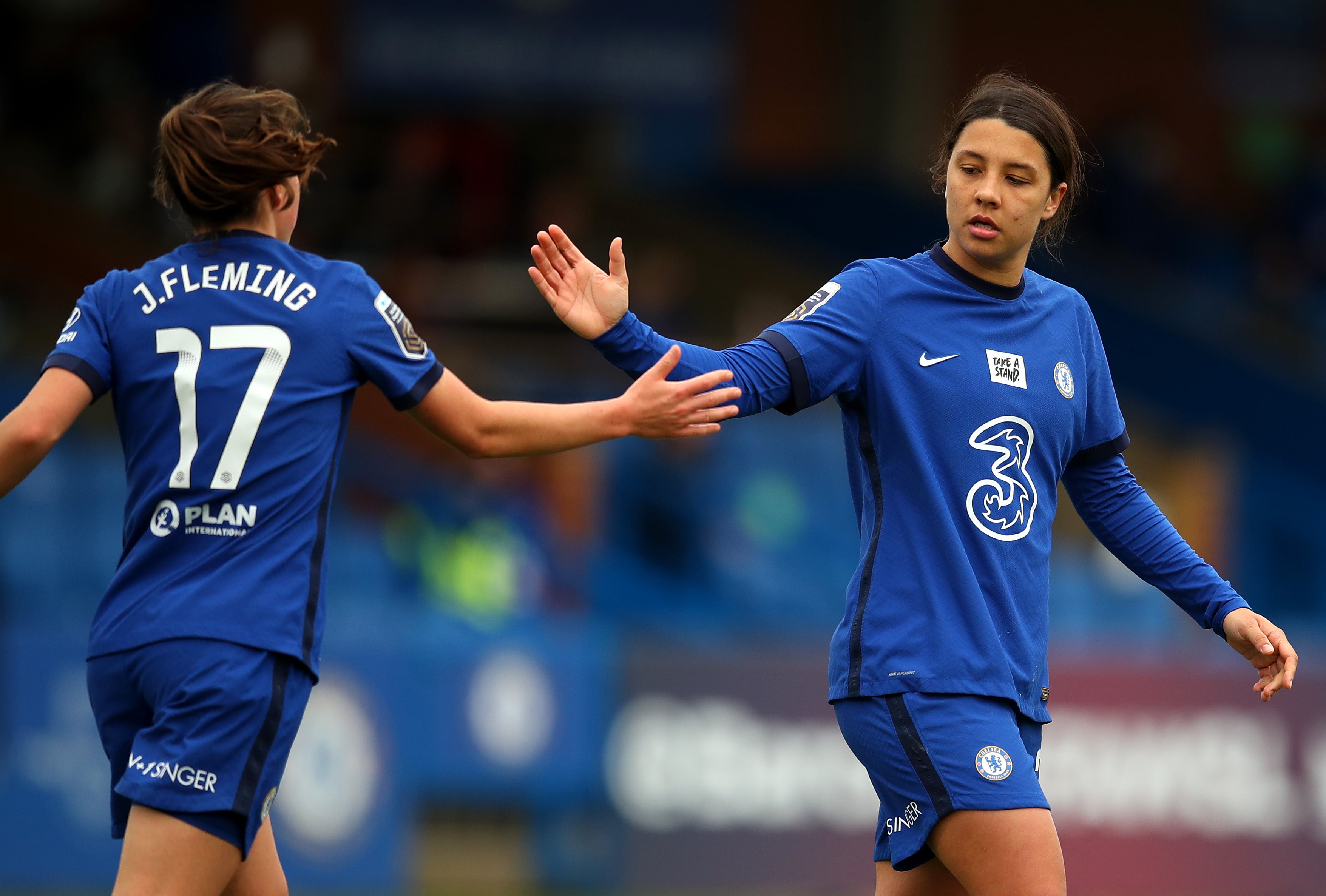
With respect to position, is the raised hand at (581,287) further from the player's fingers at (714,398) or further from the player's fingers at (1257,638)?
the player's fingers at (1257,638)

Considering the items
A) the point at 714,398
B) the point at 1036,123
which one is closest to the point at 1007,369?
the point at 1036,123

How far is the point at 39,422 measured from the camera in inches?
124

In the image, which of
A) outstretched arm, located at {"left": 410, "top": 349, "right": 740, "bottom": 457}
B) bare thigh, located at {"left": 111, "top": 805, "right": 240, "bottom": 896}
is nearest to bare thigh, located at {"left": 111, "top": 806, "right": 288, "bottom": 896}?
bare thigh, located at {"left": 111, "top": 805, "right": 240, "bottom": 896}

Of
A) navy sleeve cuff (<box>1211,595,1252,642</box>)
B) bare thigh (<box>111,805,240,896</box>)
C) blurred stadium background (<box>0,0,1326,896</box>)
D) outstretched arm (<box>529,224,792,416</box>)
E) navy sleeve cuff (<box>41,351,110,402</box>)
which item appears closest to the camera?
bare thigh (<box>111,805,240,896</box>)

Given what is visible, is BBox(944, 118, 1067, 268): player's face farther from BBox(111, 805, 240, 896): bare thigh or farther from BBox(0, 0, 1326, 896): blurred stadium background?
BBox(0, 0, 1326, 896): blurred stadium background

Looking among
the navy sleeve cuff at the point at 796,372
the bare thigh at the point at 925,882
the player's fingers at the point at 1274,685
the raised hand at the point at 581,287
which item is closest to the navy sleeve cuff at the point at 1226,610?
the player's fingers at the point at 1274,685

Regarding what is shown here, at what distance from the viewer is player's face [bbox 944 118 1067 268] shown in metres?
3.53

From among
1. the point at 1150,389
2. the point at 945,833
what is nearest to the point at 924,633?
the point at 945,833

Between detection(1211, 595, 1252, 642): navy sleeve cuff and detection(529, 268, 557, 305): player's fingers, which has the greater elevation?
detection(529, 268, 557, 305): player's fingers

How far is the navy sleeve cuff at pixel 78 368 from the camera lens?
10.5 feet

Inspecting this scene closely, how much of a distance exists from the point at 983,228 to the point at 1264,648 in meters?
1.08

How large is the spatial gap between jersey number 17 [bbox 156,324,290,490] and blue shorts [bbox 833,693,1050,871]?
1291 mm

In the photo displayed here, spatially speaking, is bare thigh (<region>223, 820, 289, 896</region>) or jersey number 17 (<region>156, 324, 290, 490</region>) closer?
jersey number 17 (<region>156, 324, 290, 490</region>)

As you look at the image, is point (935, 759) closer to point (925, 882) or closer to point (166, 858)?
point (925, 882)
